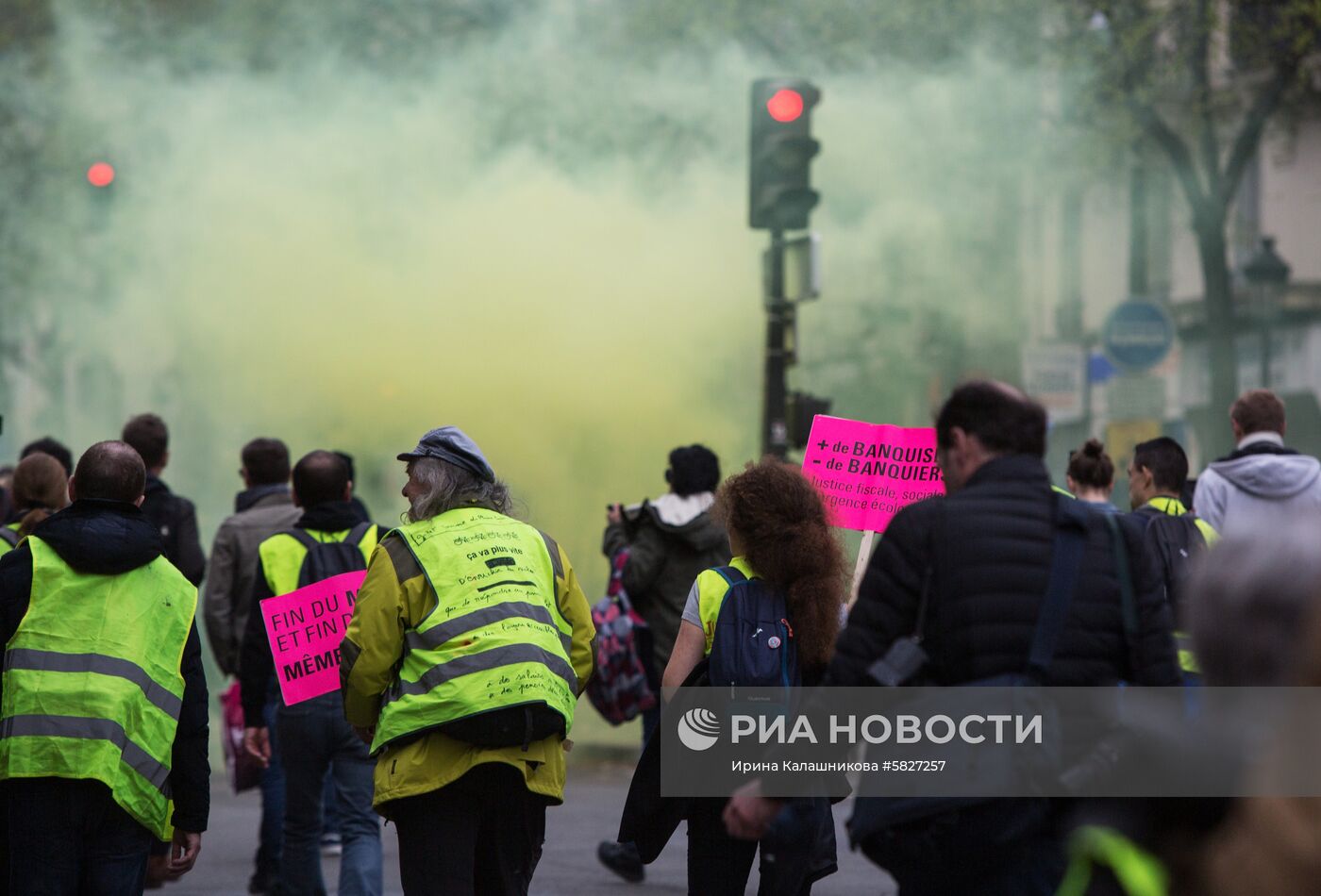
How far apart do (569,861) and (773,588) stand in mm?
3226

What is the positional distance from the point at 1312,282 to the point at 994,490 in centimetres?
2114

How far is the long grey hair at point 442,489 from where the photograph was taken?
4.17 metres

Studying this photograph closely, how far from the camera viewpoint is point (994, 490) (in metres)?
3.20

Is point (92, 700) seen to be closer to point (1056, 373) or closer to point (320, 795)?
point (320, 795)

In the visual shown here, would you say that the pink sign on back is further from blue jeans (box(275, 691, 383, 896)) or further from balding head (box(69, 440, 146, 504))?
balding head (box(69, 440, 146, 504))

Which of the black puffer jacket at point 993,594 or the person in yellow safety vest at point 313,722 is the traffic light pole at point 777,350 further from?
the black puffer jacket at point 993,594

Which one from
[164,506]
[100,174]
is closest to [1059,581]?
[164,506]

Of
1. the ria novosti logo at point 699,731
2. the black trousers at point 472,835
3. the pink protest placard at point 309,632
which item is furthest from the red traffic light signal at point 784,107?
the black trousers at point 472,835

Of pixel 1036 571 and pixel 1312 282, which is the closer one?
pixel 1036 571

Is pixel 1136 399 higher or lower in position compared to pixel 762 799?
higher

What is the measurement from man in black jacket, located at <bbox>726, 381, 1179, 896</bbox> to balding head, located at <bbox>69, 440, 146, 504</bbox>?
1685 millimetres

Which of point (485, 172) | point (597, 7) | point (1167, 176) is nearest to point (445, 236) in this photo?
point (485, 172)

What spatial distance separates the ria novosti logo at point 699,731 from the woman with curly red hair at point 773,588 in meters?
0.10

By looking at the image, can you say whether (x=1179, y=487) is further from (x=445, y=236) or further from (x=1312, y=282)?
(x=1312, y=282)
